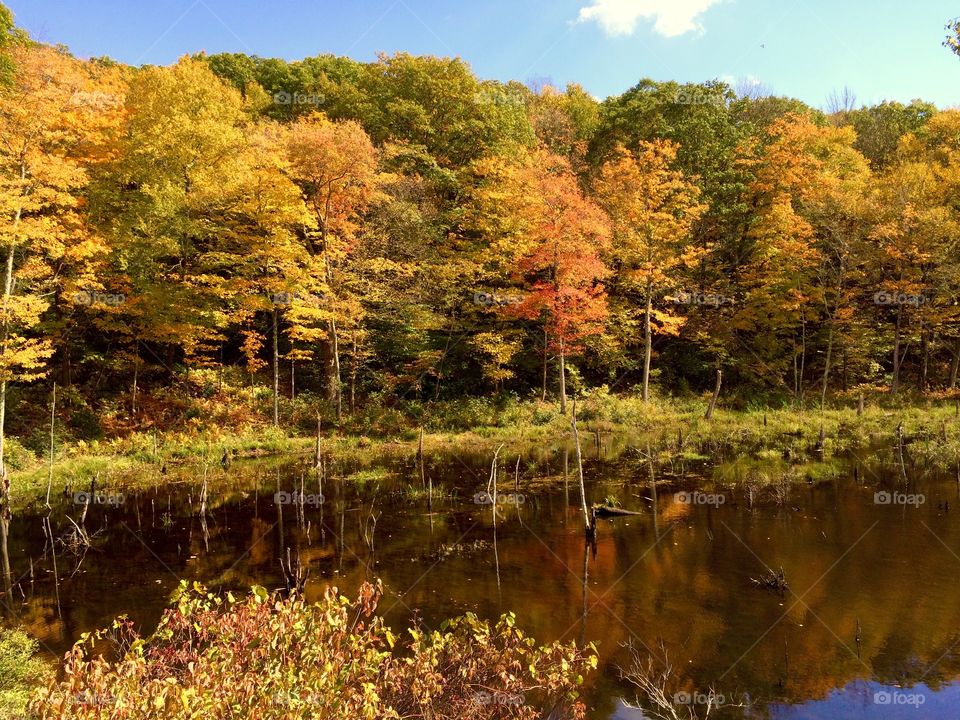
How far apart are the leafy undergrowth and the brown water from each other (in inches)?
117

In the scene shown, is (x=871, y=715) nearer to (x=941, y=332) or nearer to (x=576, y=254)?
(x=576, y=254)

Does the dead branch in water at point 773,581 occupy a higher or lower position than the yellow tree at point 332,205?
lower

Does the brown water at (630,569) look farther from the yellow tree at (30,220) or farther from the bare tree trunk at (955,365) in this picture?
the bare tree trunk at (955,365)

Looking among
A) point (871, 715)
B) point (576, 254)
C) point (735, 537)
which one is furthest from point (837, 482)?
point (576, 254)

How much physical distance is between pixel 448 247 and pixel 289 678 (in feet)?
101

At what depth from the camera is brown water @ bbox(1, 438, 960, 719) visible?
35.0 feet

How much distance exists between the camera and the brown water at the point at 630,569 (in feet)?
35.0

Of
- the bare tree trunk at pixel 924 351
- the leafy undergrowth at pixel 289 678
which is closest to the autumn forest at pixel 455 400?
the leafy undergrowth at pixel 289 678

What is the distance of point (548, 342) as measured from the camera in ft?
113

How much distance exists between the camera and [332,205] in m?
30.7

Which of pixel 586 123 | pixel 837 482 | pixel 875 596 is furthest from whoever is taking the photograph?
pixel 586 123

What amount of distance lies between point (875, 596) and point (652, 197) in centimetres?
2369

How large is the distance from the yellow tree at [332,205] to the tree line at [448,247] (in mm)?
128

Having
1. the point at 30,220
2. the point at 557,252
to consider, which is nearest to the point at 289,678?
the point at 30,220
